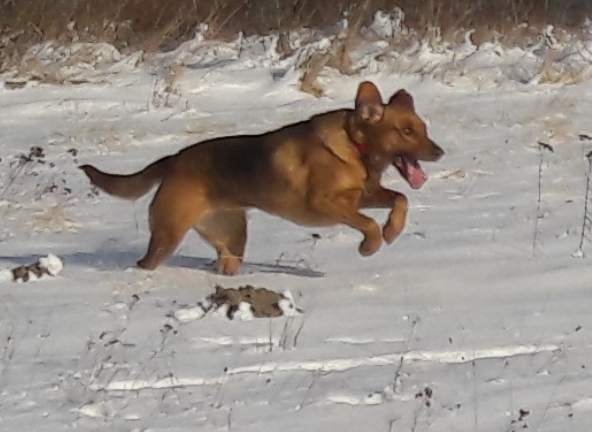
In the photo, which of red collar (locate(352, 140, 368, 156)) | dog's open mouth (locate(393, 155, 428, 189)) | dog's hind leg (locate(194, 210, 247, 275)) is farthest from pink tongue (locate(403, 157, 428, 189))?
dog's hind leg (locate(194, 210, 247, 275))

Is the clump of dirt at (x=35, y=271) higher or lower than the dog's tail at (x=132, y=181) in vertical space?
lower

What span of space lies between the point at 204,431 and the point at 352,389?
1.87ft

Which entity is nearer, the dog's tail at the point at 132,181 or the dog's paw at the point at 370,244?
the dog's paw at the point at 370,244

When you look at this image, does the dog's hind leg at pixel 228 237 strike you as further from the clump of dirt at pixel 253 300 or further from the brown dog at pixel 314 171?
the clump of dirt at pixel 253 300

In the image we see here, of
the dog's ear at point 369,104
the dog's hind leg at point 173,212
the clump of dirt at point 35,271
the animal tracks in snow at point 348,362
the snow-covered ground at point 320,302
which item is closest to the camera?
the snow-covered ground at point 320,302

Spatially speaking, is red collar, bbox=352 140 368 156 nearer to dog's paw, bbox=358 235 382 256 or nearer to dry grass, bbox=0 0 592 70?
dog's paw, bbox=358 235 382 256

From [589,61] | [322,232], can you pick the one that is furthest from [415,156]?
[589,61]

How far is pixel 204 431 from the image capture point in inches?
158

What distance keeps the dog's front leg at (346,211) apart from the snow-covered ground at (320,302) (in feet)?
1.02

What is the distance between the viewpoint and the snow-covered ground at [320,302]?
4184 millimetres

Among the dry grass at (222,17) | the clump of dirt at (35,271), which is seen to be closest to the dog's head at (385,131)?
the clump of dirt at (35,271)

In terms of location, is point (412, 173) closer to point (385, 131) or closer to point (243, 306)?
point (385, 131)

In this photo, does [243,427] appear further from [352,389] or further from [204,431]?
[352,389]

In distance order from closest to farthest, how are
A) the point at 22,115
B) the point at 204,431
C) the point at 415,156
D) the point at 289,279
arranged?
the point at 204,431
the point at 415,156
the point at 289,279
the point at 22,115
